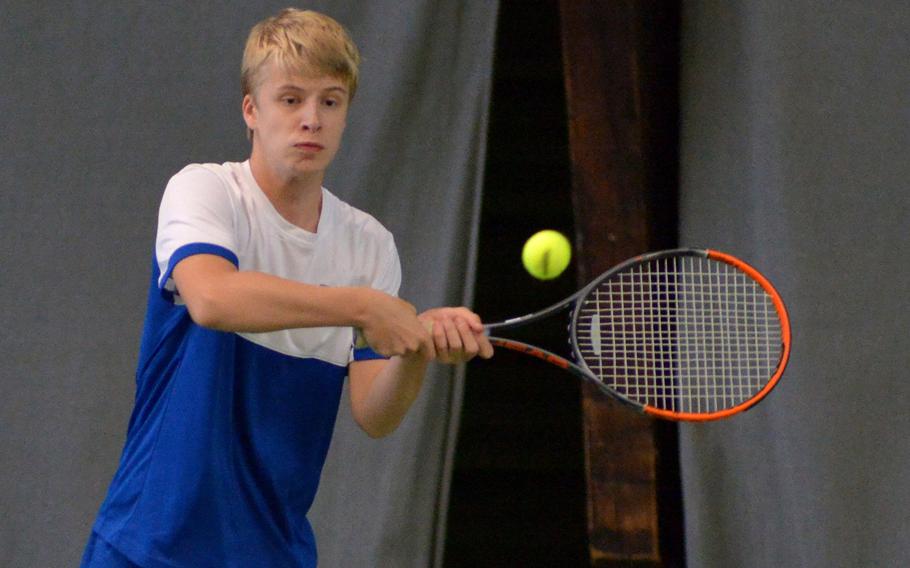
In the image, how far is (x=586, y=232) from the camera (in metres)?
3.25

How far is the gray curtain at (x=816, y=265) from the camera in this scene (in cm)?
305

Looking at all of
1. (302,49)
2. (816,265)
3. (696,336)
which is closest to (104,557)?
(302,49)

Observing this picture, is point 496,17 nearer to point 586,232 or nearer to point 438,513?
point 586,232

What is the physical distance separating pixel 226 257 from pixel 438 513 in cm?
151

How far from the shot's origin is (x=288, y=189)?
2047 mm

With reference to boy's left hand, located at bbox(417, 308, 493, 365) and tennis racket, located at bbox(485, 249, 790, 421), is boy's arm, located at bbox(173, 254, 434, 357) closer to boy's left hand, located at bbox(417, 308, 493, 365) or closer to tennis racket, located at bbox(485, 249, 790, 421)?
boy's left hand, located at bbox(417, 308, 493, 365)

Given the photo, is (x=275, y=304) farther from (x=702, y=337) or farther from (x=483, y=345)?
(x=702, y=337)

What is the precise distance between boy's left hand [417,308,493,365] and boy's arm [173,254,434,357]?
0.30 feet

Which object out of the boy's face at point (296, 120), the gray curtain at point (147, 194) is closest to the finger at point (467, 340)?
the boy's face at point (296, 120)

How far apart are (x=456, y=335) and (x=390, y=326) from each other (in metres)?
0.15

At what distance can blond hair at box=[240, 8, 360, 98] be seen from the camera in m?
2.02

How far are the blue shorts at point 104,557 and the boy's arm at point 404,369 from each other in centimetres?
50

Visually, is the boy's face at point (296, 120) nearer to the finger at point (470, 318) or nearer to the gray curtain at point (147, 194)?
the finger at point (470, 318)

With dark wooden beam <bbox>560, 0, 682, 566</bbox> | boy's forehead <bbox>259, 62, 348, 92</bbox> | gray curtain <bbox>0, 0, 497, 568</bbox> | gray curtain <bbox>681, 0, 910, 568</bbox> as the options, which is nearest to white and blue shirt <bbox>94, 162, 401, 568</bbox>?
A: boy's forehead <bbox>259, 62, 348, 92</bbox>
